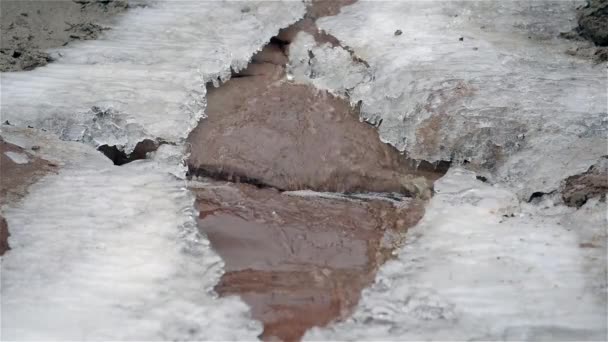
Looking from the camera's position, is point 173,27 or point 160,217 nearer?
point 160,217

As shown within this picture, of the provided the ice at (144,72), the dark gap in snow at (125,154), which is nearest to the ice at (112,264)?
the dark gap in snow at (125,154)

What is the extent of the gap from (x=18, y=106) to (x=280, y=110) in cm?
120

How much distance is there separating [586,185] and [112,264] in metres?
1.77

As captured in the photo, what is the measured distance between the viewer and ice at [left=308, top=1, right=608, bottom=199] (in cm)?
271

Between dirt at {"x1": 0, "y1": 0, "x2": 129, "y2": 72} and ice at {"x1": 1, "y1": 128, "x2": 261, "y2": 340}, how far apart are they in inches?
31.6

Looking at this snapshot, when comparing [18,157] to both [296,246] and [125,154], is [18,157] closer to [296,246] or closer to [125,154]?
[125,154]

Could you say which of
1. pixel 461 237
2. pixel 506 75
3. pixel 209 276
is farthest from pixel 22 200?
pixel 506 75

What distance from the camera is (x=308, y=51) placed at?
3.33m

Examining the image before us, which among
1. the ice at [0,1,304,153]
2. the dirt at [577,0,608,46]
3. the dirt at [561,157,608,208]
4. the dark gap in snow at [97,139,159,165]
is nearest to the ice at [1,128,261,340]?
the dark gap in snow at [97,139,159,165]

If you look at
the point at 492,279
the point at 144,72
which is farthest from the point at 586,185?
the point at 144,72

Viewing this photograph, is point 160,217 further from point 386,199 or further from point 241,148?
point 386,199

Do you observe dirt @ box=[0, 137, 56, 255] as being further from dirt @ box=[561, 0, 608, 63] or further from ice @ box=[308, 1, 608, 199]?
dirt @ box=[561, 0, 608, 63]

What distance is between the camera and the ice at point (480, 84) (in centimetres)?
271

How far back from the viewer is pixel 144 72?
321 centimetres
